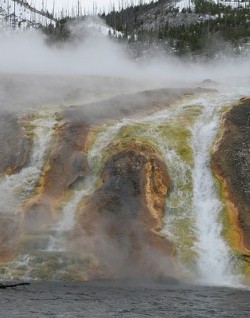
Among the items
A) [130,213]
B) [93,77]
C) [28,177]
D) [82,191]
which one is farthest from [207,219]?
[93,77]

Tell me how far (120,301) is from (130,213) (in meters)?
8.96

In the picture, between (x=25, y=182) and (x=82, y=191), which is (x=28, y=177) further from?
(x=82, y=191)

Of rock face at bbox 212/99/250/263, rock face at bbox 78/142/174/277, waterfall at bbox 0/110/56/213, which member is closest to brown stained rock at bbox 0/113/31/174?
waterfall at bbox 0/110/56/213

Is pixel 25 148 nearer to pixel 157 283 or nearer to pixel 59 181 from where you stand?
pixel 59 181

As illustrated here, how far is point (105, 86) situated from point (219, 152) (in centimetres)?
2257

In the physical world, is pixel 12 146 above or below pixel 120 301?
above

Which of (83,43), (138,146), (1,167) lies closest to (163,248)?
(138,146)

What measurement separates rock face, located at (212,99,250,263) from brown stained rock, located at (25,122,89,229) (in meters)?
9.20

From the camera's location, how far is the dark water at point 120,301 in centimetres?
1883

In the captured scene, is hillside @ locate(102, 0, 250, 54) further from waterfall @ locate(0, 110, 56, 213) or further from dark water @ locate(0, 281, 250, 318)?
A: dark water @ locate(0, 281, 250, 318)

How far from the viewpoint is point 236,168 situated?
107 ft

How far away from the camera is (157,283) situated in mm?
25297

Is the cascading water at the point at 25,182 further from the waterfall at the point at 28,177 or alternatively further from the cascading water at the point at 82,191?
the cascading water at the point at 82,191

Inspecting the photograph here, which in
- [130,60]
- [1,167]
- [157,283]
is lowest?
[157,283]
